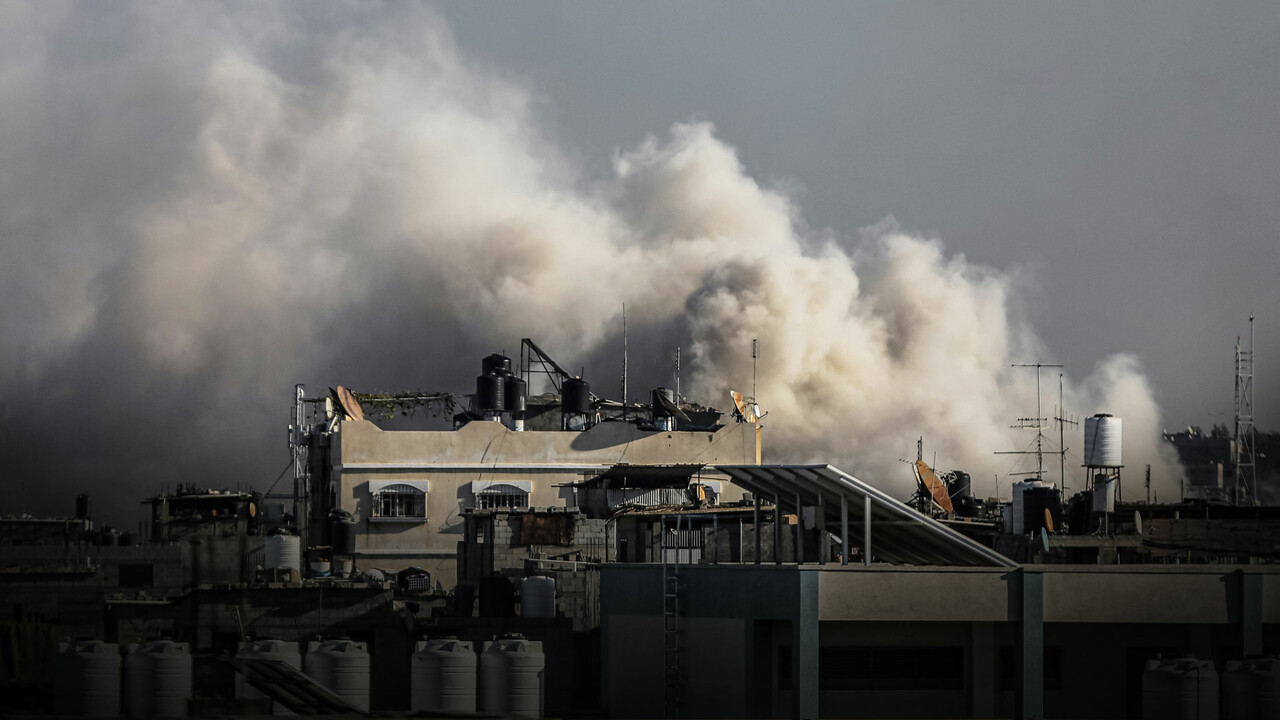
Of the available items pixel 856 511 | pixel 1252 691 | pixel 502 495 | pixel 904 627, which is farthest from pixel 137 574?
pixel 1252 691

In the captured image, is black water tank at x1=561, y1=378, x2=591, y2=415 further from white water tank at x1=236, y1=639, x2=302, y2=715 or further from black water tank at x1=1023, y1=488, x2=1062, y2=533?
white water tank at x1=236, y1=639, x2=302, y2=715

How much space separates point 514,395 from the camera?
91062mm

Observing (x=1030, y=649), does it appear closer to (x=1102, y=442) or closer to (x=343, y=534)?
(x=1102, y=442)

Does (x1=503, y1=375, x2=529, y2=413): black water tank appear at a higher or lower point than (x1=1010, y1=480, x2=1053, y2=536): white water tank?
higher

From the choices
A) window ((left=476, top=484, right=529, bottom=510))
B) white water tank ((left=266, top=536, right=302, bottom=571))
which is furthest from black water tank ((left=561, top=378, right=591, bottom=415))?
white water tank ((left=266, top=536, right=302, bottom=571))

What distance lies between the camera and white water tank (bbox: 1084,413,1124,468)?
63500mm

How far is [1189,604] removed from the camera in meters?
36.8

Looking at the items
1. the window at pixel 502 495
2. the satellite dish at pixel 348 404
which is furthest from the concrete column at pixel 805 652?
the satellite dish at pixel 348 404

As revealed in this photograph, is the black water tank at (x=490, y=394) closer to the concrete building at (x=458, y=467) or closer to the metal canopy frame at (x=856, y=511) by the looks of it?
the concrete building at (x=458, y=467)

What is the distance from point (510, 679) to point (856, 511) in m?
8.33

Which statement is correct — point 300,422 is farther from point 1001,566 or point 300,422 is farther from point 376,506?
point 1001,566

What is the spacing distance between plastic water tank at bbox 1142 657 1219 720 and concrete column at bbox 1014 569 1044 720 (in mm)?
2224

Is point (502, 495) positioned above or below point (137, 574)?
above

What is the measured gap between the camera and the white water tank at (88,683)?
34.4 m
